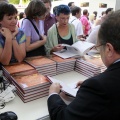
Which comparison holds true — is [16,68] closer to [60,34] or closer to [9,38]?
[9,38]

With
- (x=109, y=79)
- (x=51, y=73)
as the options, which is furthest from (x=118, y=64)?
(x=51, y=73)

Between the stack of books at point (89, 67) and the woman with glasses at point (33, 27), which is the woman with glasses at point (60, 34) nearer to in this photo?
the woman with glasses at point (33, 27)

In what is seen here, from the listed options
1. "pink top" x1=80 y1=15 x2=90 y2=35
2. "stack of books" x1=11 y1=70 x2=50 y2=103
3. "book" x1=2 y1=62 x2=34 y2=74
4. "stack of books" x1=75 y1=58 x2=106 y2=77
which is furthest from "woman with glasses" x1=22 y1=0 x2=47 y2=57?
"pink top" x1=80 y1=15 x2=90 y2=35

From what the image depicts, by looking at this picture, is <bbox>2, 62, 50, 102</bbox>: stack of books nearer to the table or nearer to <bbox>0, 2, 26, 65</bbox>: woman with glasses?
the table

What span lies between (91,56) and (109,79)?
112 centimetres

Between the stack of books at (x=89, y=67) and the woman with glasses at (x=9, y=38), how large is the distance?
1.76ft

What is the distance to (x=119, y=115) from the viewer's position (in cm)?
74

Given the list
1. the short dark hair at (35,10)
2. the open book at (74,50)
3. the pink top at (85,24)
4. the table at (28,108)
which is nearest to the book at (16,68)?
the table at (28,108)

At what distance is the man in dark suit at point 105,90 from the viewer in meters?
0.72

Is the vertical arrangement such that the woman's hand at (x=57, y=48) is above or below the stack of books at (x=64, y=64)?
above

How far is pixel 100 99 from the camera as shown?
2.35 feet

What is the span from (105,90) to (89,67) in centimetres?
83

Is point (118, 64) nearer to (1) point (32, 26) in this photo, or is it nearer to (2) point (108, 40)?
(2) point (108, 40)

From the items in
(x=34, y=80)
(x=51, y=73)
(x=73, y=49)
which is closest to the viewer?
(x=34, y=80)
